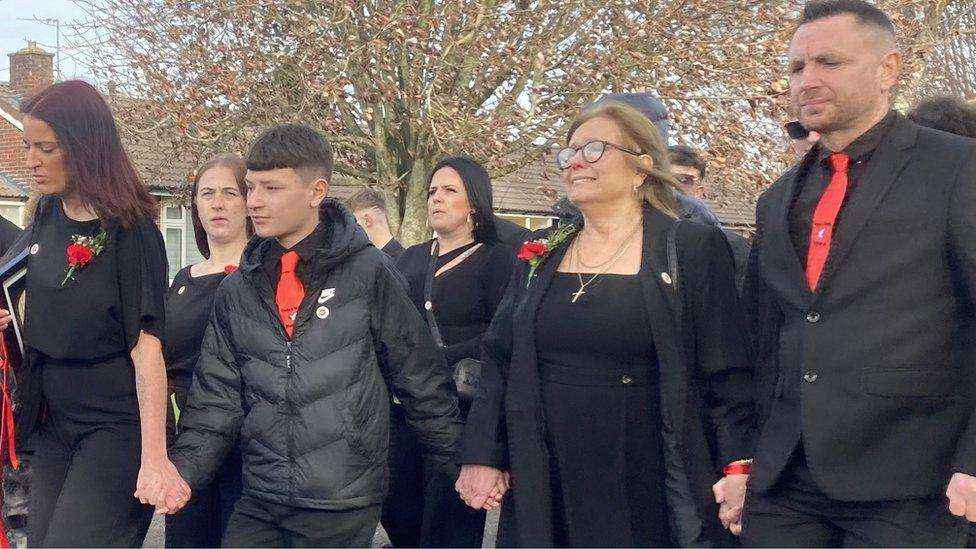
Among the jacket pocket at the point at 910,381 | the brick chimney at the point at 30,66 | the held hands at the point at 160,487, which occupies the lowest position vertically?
the brick chimney at the point at 30,66

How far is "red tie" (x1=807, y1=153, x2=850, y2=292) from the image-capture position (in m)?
3.54

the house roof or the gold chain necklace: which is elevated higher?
the gold chain necklace

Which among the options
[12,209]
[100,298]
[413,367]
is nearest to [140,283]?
[100,298]

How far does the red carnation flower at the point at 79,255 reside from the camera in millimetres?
4387

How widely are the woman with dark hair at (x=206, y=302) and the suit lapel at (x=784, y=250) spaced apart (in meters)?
2.38

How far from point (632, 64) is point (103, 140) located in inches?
507

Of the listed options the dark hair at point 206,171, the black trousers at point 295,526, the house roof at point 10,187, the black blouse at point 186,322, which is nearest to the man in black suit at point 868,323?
the black trousers at point 295,526

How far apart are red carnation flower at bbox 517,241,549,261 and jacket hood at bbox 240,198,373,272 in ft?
2.27

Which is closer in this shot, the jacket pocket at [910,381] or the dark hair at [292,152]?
the jacket pocket at [910,381]

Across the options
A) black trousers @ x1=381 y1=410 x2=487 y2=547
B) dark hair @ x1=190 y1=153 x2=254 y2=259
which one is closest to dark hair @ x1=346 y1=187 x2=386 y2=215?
dark hair @ x1=190 y1=153 x2=254 y2=259

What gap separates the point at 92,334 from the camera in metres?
4.39

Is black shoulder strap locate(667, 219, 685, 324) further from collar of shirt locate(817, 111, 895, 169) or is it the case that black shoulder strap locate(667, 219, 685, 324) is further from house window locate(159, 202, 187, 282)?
house window locate(159, 202, 187, 282)

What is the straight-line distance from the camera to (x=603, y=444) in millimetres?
4020

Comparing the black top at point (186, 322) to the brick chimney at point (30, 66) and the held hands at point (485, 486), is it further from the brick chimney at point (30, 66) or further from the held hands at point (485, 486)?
the brick chimney at point (30, 66)
